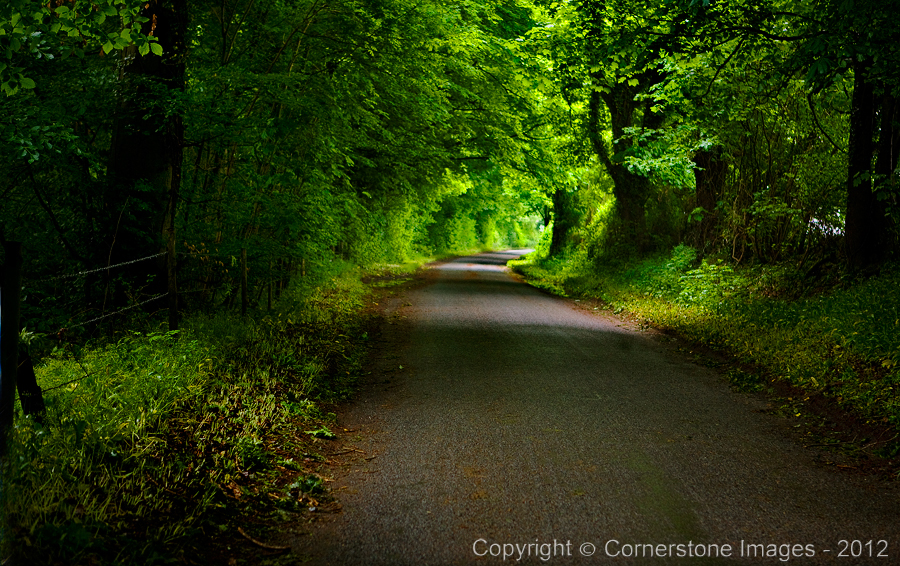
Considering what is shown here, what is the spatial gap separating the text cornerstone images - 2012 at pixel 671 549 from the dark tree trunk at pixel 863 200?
27.6 ft

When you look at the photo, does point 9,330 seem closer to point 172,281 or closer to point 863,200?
point 172,281

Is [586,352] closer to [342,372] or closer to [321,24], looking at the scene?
[342,372]

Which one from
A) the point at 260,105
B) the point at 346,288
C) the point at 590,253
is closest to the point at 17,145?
the point at 260,105

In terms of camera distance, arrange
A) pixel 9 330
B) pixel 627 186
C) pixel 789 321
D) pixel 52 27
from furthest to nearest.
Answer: pixel 627 186
pixel 789 321
pixel 52 27
pixel 9 330

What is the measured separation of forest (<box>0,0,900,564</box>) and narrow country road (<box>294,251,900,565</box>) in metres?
0.71

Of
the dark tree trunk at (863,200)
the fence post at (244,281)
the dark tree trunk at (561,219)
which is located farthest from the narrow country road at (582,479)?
the dark tree trunk at (561,219)

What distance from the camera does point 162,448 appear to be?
14.1ft

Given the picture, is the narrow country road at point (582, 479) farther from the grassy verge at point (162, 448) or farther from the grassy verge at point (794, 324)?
the grassy verge at point (794, 324)

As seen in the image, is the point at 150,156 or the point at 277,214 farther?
the point at 277,214

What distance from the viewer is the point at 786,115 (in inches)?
515

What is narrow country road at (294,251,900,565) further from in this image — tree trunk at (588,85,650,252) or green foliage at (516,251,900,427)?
tree trunk at (588,85,650,252)

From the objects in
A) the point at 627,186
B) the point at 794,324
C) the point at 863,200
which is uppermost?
the point at 627,186

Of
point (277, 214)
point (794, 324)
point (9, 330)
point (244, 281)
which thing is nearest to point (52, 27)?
point (9, 330)

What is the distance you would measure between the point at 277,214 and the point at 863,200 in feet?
31.5
